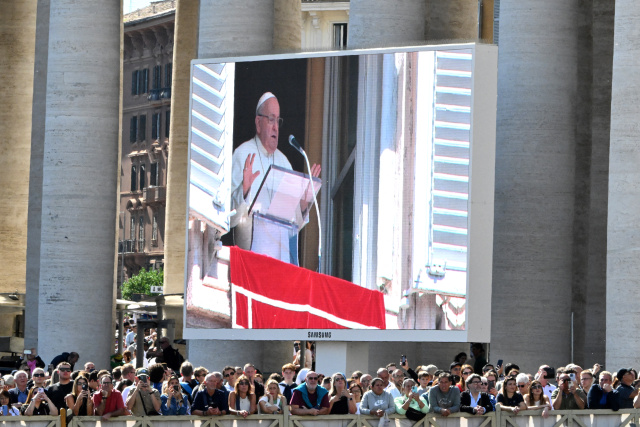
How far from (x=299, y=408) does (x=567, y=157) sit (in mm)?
19427

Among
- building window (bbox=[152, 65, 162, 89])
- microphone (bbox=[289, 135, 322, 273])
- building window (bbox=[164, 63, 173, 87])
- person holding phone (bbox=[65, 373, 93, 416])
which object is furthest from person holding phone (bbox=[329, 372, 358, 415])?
building window (bbox=[152, 65, 162, 89])

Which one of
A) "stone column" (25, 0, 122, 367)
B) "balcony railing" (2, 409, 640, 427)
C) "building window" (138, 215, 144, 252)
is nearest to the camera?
"balcony railing" (2, 409, 640, 427)

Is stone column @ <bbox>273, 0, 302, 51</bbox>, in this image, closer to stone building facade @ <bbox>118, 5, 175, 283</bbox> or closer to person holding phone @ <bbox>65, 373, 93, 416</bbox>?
person holding phone @ <bbox>65, 373, 93, 416</bbox>

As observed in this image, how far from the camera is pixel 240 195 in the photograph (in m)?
52.1

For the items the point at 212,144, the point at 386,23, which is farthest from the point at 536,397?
the point at 386,23

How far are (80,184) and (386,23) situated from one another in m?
12.7

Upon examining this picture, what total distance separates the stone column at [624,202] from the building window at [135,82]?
367 ft

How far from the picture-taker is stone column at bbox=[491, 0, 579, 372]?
52.6 m

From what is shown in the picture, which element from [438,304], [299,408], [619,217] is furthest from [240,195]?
[299,408]

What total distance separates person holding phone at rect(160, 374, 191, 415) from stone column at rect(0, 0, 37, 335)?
4084 cm

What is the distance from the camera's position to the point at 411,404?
3641 centimetres

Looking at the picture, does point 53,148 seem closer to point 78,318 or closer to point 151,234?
point 78,318

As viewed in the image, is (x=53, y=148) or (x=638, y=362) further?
(x=53, y=148)

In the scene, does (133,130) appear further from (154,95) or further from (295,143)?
(295,143)
